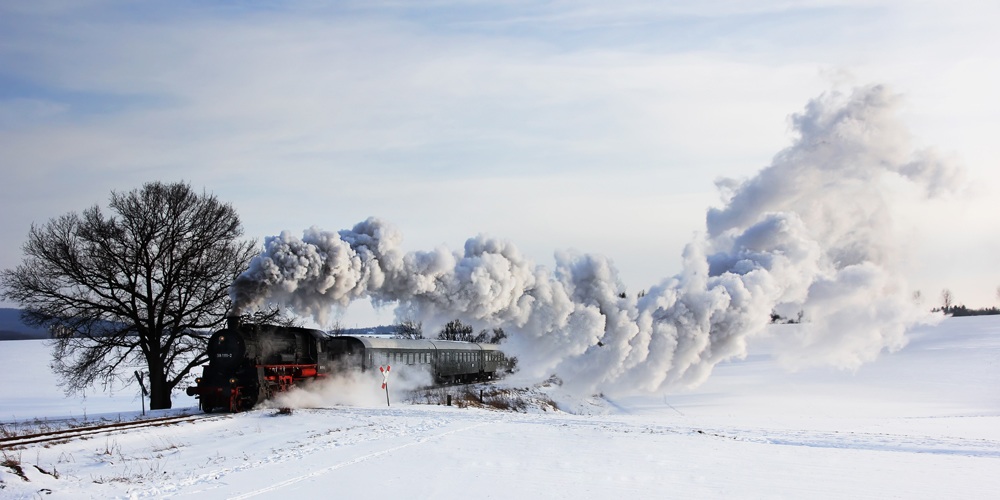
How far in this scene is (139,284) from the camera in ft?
101

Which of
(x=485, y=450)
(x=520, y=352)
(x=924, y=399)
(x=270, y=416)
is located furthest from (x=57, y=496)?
(x=924, y=399)

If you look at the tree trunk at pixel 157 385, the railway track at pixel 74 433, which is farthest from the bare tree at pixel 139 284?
the railway track at pixel 74 433

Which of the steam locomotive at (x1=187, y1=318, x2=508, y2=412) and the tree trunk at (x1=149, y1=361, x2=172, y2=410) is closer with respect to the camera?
the steam locomotive at (x1=187, y1=318, x2=508, y2=412)

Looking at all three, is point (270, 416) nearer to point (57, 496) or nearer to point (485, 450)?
point (485, 450)

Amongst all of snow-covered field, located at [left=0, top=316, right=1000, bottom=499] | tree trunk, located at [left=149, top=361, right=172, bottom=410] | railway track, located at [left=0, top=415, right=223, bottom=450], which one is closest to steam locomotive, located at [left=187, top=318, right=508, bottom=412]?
snow-covered field, located at [left=0, top=316, right=1000, bottom=499]

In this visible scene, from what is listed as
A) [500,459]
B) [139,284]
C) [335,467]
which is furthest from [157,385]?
[500,459]

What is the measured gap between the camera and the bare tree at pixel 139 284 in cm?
2888

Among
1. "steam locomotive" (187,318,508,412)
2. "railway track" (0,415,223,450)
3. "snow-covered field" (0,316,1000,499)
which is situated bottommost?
"snow-covered field" (0,316,1000,499)

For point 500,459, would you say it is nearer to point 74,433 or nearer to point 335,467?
point 335,467

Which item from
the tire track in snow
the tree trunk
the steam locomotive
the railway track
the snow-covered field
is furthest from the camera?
the tree trunk

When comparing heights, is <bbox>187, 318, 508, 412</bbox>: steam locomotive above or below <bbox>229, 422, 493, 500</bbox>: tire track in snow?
above

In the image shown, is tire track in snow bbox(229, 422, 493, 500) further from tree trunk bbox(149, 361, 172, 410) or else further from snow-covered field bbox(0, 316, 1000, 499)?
tree trunk bbox(149, 361, 172, 410)

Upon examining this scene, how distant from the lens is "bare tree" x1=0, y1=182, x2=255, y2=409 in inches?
1137

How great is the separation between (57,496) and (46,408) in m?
28.2
